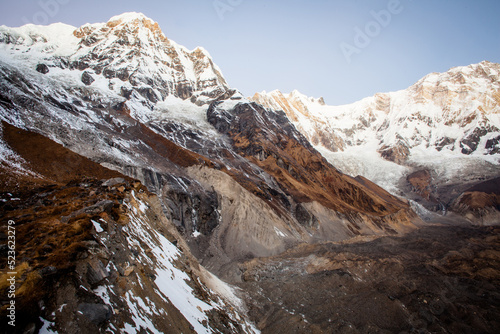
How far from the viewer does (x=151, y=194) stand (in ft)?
83.7

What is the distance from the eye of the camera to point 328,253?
38.7 meters

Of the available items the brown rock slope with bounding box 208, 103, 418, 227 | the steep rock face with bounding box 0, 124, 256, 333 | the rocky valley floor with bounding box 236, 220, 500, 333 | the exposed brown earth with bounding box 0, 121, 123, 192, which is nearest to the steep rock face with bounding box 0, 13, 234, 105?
the brown rock slope with bounding box 208, 103, 418, 227

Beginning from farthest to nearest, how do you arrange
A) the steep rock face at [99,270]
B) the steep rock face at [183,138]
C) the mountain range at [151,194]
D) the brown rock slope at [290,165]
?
the brown rock slope at [290,165] < the steep rock face at [183,138] < the mountain range at [151,194] < the steep rock face at [99,270]

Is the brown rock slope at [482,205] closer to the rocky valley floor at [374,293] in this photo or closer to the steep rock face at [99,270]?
the rocky valley floor at [374,293]

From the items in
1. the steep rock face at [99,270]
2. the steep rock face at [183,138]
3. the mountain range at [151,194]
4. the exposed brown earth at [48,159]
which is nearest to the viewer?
the steep rock face at [99,270]

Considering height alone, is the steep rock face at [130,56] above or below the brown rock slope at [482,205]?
above

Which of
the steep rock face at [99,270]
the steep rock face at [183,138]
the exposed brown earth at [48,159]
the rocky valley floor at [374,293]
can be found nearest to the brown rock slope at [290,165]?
the steep rock face at [183,138]

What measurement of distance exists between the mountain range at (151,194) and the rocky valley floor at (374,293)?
0.98 meters

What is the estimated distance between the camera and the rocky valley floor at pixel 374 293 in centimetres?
1908

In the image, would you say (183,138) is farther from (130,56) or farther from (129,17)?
(129,17)

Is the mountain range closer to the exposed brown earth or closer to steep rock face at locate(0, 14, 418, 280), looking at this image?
the exposed brown earth

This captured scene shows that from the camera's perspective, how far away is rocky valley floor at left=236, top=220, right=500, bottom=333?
19078mm

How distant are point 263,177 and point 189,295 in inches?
2262

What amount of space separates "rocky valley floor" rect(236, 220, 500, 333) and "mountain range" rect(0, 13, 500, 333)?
3.22 ft
